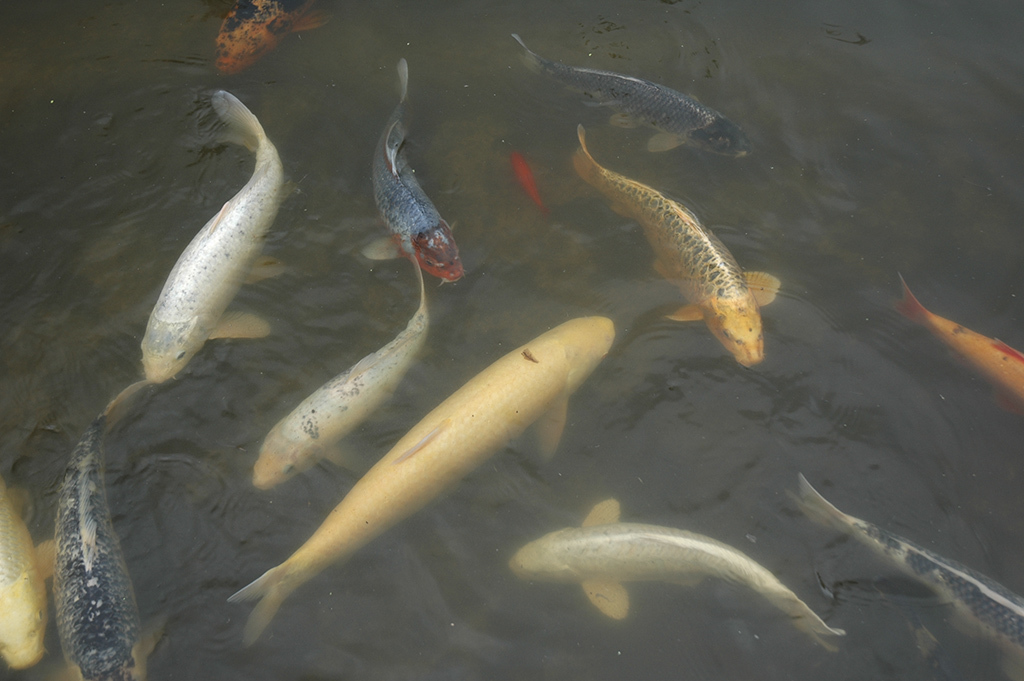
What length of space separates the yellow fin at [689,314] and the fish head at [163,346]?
3.37 metres

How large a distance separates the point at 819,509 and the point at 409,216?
3346mm

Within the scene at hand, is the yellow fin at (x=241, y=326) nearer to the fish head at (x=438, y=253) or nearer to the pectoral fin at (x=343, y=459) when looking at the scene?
the pectoral fin at (x=343, y=459)

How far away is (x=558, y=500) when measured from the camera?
4.01 m

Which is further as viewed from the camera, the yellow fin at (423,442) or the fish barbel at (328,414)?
the fish barbel at (328,414)

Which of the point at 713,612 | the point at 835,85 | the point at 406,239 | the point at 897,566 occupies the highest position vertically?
the point at 835,85

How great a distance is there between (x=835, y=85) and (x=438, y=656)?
5.82 m

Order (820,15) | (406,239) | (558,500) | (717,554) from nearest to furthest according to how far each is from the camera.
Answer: (717,554), (558,500), (406,239), (820,15)

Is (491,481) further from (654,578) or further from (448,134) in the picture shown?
(448,134)

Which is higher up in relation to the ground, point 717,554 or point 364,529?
point 717,554

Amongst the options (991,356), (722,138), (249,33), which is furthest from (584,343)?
(249,33)

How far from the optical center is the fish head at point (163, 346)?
4.12 m

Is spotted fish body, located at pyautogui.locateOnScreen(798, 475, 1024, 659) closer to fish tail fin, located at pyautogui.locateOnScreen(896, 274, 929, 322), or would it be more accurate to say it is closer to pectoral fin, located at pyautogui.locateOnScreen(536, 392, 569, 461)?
pectoral fin, located at pyautogui.locateOnScreen(536, 392, 569, 461)

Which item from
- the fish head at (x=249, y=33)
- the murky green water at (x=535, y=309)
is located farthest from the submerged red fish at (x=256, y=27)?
the murky green water at (x=535, y=309)

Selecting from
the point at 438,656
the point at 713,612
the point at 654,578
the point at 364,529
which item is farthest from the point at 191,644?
the point at 713,612
